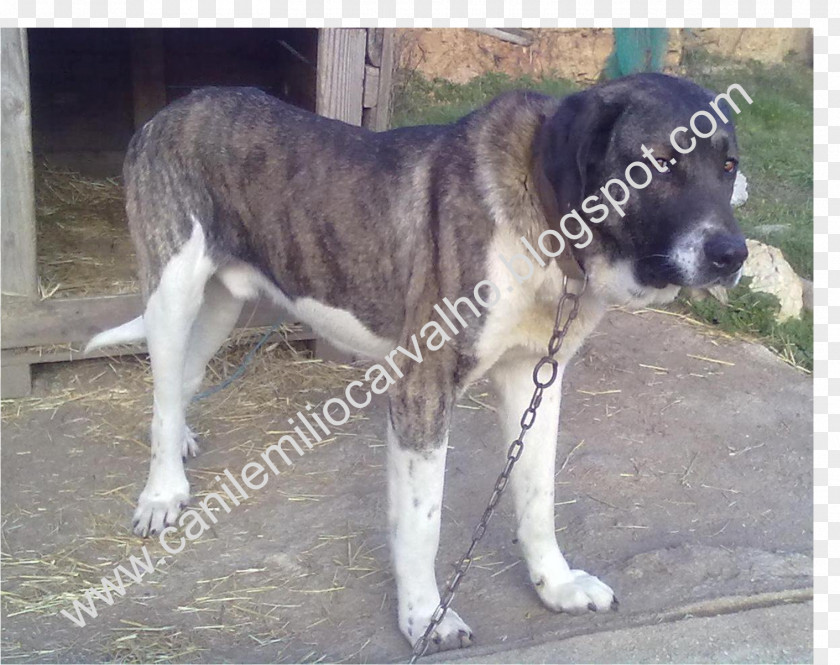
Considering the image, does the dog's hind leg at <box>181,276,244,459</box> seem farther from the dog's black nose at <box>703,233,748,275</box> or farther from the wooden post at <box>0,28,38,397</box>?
the dog's black nose at <box>703,233,748,275</box>

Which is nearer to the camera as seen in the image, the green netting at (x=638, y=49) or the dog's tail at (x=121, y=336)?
the dog's tail at (x=121, y=336)

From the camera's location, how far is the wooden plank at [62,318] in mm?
4734

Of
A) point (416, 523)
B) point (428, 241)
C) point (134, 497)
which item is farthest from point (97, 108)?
point (416, 523)

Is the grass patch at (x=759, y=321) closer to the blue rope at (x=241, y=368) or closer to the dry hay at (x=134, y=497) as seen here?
the dry hay at (x=134, y=497)

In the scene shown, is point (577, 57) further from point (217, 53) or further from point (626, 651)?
point (626, 651)

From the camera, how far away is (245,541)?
3.69 meters

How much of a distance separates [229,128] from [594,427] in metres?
2.33

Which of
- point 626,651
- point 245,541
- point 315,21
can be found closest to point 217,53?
point 315,21

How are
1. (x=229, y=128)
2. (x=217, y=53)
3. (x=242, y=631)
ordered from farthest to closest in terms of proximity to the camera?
1. (x=217, y=53)
2. (x=229, y=128)
3. (x=242, y=631)

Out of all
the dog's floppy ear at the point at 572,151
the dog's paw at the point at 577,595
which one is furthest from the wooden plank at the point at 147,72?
the dog's paw at the point at 577,595

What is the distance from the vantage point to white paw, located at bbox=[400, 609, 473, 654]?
9.76 ft

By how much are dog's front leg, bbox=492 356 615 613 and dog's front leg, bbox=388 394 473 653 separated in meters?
0.36

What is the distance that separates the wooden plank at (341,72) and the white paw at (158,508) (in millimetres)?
2062

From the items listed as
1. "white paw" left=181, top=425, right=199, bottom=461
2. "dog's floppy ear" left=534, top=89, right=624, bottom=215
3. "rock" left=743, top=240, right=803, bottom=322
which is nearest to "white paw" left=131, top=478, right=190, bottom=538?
"white paw" left=181, top=425, right=199, bottom=461
